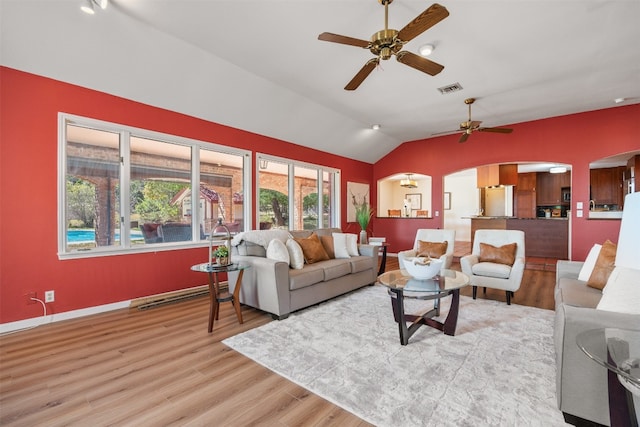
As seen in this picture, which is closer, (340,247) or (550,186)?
(340,247)

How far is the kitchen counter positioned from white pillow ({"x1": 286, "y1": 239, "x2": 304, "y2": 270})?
597 cm

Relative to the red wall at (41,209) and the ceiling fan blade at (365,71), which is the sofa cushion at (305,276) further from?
the ceiling fan blade at (365,71)

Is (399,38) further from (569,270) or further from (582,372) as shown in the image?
(569,270)

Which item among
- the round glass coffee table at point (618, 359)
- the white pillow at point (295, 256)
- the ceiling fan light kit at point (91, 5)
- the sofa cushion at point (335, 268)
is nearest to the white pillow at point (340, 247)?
the sofa cushion at point (335, 268)

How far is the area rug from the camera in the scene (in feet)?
5.59

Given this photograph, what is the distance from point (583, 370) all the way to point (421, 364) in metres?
0.99

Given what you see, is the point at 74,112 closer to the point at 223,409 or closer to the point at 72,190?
the point at 72,190

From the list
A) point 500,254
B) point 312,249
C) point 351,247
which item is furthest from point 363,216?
point 500,254

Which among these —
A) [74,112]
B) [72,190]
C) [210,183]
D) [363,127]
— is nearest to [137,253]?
[72,190]

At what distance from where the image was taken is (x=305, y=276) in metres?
3.33

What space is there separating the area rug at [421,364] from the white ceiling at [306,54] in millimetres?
3116

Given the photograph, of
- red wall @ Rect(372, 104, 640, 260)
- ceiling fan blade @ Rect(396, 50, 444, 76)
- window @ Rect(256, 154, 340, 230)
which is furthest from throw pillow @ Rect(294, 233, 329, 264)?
red wall @ Rect(372, 104, 640, 260)

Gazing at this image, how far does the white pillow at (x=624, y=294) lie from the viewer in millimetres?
1577

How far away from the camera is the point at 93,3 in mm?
2559
